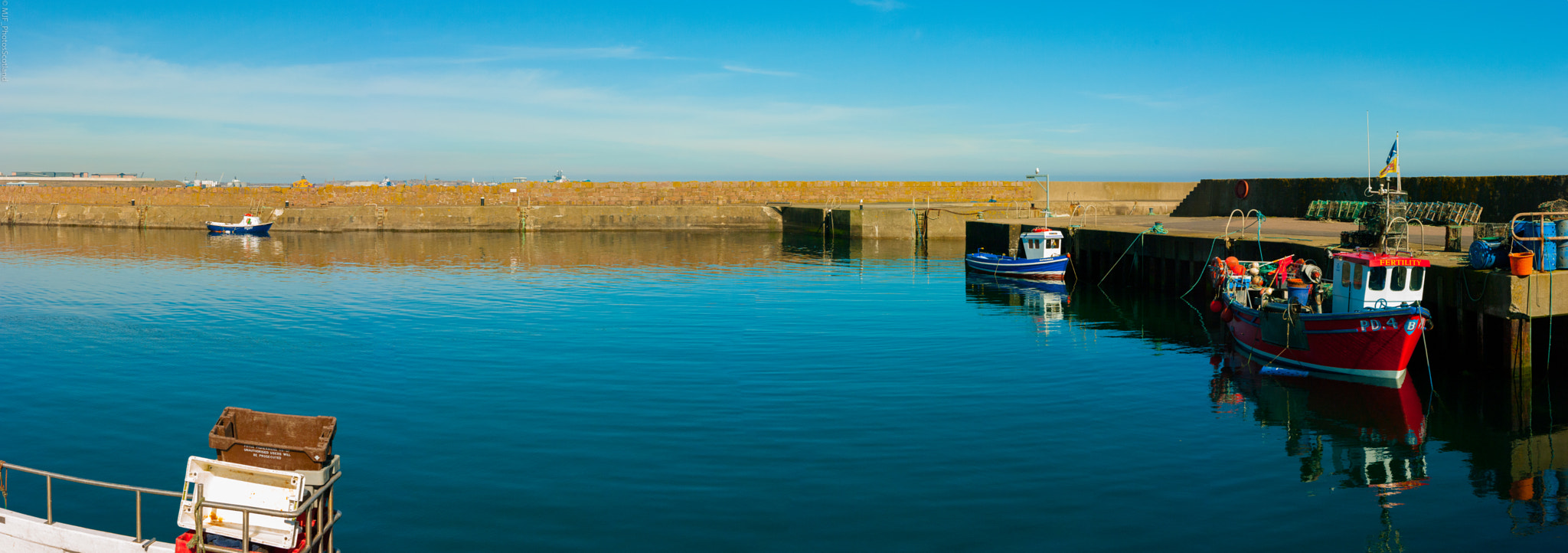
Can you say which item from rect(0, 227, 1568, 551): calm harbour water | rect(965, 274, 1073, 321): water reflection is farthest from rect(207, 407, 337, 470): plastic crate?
rect(965, 274, 1073, 321): water reflection

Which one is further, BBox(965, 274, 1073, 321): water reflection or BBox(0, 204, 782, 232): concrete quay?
BBox(0, 204, 782, 232): concrete quay

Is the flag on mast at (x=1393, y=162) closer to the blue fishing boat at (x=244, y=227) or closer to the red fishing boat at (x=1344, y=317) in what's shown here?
the red fishing boat at (x=1344, y=317)

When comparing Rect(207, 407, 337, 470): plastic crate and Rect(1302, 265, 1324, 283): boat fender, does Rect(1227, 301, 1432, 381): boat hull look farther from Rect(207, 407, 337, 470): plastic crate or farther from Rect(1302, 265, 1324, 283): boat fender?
Rect(207, 407, 337, 470): plastic crate

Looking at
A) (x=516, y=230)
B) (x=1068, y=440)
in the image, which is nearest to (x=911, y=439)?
(x=1068, y=440)

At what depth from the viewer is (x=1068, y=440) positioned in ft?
40.2

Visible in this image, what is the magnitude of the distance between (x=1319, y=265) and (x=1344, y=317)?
6.36m

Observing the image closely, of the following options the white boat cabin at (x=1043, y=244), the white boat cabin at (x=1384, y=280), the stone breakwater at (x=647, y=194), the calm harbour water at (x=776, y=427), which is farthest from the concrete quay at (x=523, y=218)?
the white boat cabin at (x=1384, y=280)

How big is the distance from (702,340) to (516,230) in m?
45.0

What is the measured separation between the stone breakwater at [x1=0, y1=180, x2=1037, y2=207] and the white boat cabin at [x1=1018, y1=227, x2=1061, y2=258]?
Answer: 100ft

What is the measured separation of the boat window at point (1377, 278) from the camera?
15984 mm

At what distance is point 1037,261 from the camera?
111 ft

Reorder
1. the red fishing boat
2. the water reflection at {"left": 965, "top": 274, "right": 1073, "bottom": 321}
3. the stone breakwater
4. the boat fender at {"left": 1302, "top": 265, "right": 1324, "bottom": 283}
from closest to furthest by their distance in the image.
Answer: the red fishing boat
the boat fender at {"left": 1302, "top": 265, "right": 1324, "bottom": 283}
the water reflection at {"left": 965, "top": 274, "right": 1073, "bottom": 321}
the stone breakwater

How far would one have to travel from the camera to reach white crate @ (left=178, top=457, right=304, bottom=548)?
248 inches

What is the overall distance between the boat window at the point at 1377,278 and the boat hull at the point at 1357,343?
724 millimetres
